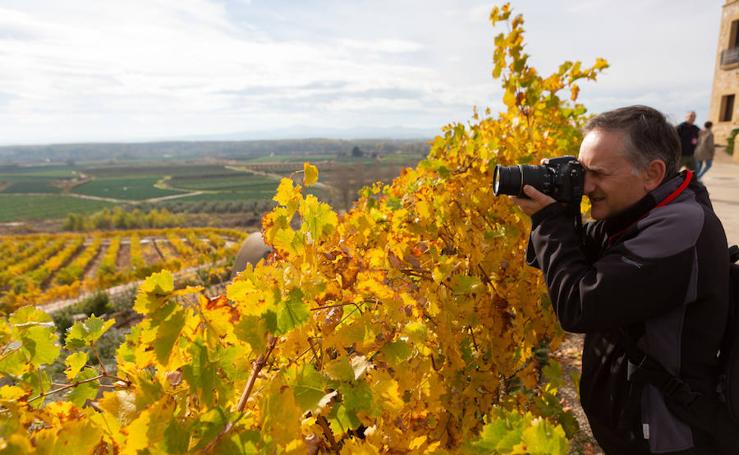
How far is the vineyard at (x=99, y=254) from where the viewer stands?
85.0 ft

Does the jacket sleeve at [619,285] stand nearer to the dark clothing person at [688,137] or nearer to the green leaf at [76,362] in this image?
the green leaf at [76,362]

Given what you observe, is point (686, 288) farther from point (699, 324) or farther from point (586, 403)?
point (586, 403)

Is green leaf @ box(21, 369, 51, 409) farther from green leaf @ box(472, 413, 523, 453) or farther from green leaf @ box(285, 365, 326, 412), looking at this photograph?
green leaf @ box(472, 413, 523, 453)

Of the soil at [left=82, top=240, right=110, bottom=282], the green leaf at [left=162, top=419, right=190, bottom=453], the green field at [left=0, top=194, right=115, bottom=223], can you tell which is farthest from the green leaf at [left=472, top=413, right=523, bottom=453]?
the green field at [left=0, top=194, right=115, bottom=223]

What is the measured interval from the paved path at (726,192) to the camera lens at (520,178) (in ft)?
15.2

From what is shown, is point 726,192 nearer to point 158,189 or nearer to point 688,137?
point 688,137

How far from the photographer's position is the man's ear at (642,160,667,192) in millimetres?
1245

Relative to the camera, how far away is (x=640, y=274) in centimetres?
111

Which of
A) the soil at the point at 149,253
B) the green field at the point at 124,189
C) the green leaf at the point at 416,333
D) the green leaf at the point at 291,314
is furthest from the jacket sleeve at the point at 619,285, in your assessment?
the green field at the point at 124,189

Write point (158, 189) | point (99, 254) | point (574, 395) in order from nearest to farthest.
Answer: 1. point (574, 395)
2. point (99, 254)
3. point (158, 189)

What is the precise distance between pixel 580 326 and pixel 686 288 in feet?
0.91

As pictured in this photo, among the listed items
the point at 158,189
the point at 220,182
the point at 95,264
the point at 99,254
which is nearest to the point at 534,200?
the point at 95,264

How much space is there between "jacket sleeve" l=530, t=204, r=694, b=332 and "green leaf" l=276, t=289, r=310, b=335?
0.81 m

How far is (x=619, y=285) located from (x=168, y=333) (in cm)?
107
